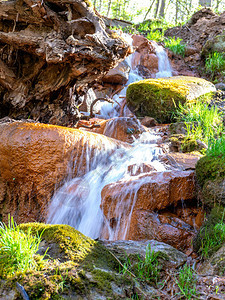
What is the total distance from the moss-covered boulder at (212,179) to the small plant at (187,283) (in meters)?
1.24

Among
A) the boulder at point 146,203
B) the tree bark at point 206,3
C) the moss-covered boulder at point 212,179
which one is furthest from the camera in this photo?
the tree bark at point 206,3

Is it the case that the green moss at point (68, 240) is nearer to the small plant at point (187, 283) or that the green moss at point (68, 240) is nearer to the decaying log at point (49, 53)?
the small plant at point (187, 283)

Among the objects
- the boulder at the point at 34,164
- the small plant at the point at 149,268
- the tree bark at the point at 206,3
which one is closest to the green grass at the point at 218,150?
the small plant at the point at 149,268

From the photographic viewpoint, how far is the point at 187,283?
75.8 inches

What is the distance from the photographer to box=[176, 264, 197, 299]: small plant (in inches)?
72.2

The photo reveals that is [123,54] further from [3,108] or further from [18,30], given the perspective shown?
[3,108]

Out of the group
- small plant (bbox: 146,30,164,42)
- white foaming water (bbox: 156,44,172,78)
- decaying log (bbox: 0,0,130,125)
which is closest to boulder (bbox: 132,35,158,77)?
white foaming water (bbox: 156,44,172,78)

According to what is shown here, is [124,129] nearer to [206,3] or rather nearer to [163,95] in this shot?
[163,95]

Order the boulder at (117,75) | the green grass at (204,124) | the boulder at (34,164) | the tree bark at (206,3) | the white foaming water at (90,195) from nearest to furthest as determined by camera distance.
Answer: the white foaming water at (90,195) → the boulder at (34,164) → the green grass at (204,124) → the boulder at (117,75) → the tree bark at (206,3)

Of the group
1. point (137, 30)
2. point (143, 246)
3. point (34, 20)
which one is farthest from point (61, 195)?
point (137, 30)

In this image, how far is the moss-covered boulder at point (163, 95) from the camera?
681 cm

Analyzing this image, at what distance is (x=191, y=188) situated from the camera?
3.52 meters

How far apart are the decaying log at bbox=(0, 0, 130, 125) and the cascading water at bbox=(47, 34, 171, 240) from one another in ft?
4.92

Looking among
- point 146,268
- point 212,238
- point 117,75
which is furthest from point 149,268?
point 117,75
